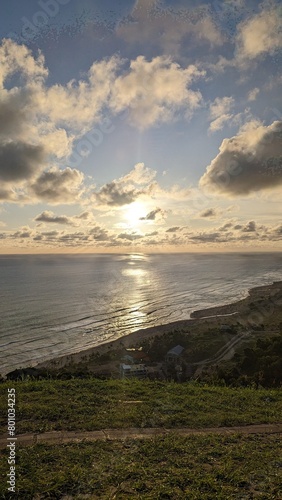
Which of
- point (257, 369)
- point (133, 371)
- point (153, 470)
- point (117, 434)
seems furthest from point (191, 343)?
point (153, 470)

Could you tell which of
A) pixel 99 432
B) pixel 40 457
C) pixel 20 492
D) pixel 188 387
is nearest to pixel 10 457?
pixel 40 457

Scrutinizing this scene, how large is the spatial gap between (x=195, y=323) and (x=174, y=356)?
21895 millimetres

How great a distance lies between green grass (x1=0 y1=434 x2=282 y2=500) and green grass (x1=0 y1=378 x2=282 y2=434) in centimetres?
160

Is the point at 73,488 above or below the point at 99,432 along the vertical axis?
above

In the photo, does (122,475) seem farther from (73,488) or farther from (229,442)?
(229,442)

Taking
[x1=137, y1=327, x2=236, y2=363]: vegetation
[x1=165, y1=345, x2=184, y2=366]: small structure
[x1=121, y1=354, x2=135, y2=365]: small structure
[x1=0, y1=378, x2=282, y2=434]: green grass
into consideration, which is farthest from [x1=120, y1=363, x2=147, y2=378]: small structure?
[x1=0, y1=378, x2=282, y2=434]: green grass

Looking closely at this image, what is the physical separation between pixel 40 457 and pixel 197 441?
508 centimetres

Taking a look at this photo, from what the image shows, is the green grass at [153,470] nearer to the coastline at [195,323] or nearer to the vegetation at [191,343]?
the coastline at [195,323]

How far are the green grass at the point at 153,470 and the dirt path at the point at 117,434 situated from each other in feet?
1.59

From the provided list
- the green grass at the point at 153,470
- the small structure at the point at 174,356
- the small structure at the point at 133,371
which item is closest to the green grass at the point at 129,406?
the green grass at the point at 153,470

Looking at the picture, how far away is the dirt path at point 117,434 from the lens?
1038 cm

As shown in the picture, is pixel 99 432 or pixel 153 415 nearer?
pixel 99 432

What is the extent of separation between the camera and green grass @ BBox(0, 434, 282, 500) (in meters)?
7.53

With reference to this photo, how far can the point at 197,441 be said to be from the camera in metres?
10.6
